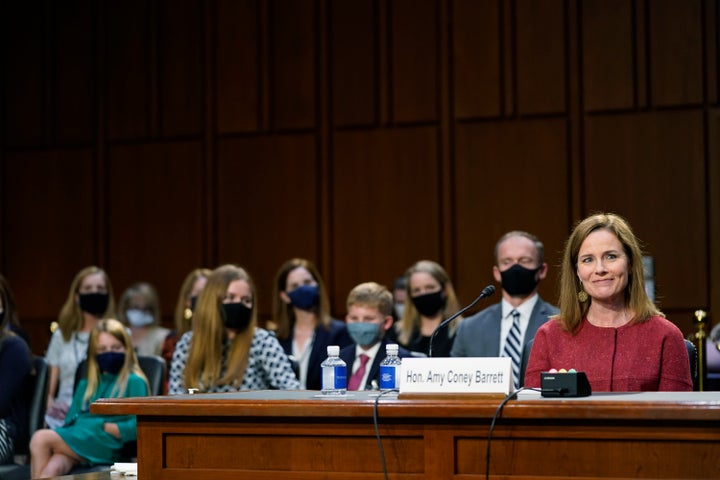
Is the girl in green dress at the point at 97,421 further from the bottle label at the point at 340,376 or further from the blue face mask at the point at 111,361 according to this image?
the bottle label at the point at 340,376

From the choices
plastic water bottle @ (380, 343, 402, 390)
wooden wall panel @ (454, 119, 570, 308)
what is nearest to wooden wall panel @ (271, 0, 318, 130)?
wooden wall panel @ (454, 119, 570, 308)

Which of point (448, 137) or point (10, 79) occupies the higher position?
point (10, 79)

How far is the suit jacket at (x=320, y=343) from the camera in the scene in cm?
618

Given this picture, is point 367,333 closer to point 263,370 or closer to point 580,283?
point 263,370

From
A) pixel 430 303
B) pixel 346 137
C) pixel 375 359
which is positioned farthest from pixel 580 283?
pixel 346 137

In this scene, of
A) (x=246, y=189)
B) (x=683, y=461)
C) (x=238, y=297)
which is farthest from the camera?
(x=246, y=189)

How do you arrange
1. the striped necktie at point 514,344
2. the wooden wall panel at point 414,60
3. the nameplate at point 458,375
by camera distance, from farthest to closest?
the wooden wall panel at point 414,60
the striped necktie at point 514,344
the nameplate at point 458,375

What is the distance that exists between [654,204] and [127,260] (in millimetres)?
4631

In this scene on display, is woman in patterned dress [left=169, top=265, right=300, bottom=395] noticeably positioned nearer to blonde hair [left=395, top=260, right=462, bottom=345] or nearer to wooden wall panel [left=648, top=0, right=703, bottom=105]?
blonde hair [left=395, top=260, right=462, bottom=345]

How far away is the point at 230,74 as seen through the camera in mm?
9695

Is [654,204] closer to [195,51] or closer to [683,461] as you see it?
[195,51]

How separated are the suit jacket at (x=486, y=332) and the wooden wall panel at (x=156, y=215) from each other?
187 inches

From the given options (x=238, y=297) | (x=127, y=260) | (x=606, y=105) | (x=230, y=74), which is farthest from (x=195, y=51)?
(x=238, y=297)

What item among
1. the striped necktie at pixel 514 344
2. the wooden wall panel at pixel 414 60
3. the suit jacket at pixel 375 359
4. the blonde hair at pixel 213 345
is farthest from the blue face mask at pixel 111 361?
the wooden wall panel at pixel 414 60
